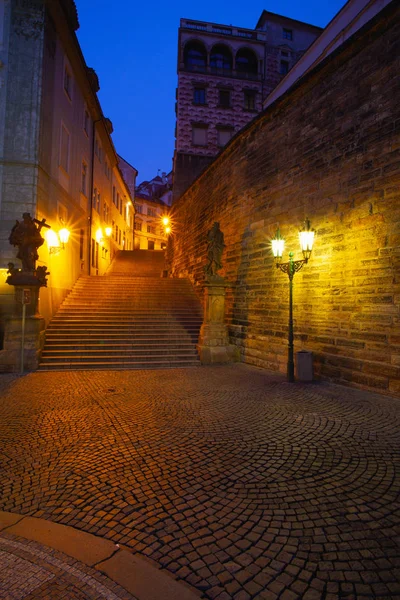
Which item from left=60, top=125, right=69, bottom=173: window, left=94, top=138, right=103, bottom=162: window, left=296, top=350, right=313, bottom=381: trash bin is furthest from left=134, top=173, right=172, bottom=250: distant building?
left=296, top=350, right=313, bottom=381: trash bin

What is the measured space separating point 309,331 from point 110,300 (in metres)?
8.70

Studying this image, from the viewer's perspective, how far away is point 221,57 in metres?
30.7

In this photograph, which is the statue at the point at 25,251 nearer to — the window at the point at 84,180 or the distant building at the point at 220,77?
the window at the point at 84,180

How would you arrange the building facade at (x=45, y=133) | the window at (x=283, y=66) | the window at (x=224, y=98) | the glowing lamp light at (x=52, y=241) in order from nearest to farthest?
the building facade at (x=45, y=133), the glowing lamp light at (x=52, y=241), the window at (x=224, y=98), the window at (x=283, y=66)

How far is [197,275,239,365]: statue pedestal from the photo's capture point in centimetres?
1062

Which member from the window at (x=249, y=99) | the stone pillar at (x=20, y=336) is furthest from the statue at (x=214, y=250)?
the window at (x=249, y=99)

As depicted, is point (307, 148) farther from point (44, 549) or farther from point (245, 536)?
point (44, 549)

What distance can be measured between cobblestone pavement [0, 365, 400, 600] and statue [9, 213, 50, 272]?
4379 mm

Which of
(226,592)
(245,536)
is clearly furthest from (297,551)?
(226,592)

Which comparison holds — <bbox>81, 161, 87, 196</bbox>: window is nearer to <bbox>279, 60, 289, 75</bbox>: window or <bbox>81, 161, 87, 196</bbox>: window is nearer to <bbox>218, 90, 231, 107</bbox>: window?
<bbox>218, 90, 231, 107</bbox>: window

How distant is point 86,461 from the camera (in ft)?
12.2

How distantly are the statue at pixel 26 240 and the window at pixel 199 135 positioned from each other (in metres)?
22.9

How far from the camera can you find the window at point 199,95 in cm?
2933

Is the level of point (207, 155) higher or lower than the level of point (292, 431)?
higher
